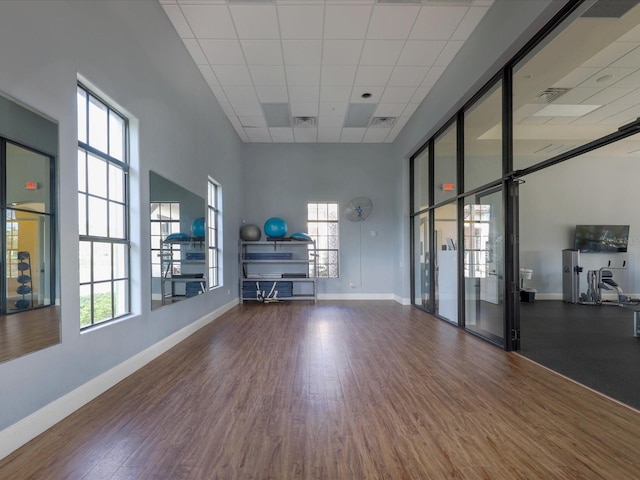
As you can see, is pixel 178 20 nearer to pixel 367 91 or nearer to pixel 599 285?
pixel 367 91

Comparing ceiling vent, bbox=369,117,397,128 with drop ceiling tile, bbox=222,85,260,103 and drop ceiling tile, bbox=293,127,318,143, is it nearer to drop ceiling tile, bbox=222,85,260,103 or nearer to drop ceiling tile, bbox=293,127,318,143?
drop ceiling tile, bbox=293,127,318,143

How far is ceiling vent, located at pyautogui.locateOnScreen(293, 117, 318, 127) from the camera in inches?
290

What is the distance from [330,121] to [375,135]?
1.40 m

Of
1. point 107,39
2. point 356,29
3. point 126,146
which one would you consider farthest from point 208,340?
point 356,29

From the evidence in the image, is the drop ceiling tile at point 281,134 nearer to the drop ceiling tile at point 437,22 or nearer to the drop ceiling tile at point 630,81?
the drop ceiling tile at point 437,22

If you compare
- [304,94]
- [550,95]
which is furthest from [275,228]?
[550,95]

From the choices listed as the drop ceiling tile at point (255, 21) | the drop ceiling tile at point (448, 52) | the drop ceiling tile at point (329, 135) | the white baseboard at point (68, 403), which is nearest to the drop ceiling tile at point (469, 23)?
the drop ceiling tile at point (448, 52)

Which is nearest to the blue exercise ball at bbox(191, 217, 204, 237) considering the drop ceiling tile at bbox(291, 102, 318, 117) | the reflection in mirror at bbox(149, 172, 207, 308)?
the reflection in mirror at bbox(149, 172, 207, 308)

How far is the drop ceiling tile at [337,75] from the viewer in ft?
17.7

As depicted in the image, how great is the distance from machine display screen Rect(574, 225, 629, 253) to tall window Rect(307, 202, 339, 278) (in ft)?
18.9

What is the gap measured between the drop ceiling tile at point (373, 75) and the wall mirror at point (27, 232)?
14.3ft

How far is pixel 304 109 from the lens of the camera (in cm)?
691

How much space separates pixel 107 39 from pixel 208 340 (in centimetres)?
352

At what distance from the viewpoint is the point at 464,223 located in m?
5.30
